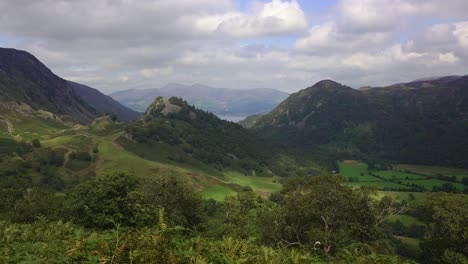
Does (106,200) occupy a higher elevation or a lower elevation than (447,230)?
higher

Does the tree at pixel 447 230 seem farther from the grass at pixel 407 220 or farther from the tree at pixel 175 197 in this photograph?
the grass at pixel 407 220

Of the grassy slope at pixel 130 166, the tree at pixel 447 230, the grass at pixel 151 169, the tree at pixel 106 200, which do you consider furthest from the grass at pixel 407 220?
the tree at pixel 106 200

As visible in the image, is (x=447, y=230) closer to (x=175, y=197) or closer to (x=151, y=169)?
(x=175, y=197)

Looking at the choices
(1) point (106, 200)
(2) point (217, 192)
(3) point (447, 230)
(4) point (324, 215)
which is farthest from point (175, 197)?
(2) point (217, 192)

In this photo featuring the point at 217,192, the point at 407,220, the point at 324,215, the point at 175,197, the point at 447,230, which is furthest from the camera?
the point at 217,192

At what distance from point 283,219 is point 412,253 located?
276 feet

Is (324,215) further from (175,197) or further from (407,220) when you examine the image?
(407,220)

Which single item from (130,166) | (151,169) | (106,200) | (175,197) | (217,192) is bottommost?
(217,192)

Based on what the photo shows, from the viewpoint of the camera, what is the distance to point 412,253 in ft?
359

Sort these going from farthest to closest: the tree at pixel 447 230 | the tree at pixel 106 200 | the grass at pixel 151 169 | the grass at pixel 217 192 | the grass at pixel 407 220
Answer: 1. the grass at pixel 151 169
2. the grass at pixel 217 192
3. the grass at pixel 407 220
4. the tree at pixel 106 200
5. the tree at pixel 447 230

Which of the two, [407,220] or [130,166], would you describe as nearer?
[407,220]

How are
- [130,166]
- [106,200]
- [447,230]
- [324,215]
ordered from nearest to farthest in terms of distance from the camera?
[447,230] → [324,215] → [106,200] → [130,166]

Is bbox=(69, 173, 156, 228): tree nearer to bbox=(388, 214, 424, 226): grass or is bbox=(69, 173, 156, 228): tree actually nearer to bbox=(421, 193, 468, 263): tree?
bbox=(421, 193, 468, 263): tree

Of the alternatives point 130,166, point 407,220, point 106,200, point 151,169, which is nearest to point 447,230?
point 106,200
